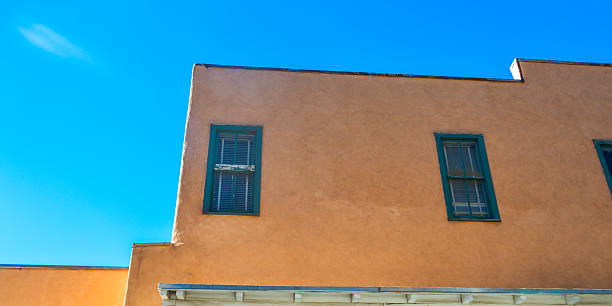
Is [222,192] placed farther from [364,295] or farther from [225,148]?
[364,295]

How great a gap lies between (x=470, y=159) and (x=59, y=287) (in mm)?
7420

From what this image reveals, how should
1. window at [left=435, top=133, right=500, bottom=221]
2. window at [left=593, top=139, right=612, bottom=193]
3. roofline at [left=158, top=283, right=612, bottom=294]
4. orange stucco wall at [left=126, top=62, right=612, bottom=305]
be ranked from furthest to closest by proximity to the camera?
window at [left=593, top=139, right=612, bottom=193], window at [left=435, top=133, right=500, bottom=221], orange stucco wall at [left=126, top=62, right=612, bottom=305], roofline at [left=158, top=283, right=612, bottom=294]

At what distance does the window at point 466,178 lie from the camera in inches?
382

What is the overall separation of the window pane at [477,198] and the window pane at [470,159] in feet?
0.57

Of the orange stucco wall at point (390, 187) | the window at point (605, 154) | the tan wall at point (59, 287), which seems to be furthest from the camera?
the window at point (605, 154)

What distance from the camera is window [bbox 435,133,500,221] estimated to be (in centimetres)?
970

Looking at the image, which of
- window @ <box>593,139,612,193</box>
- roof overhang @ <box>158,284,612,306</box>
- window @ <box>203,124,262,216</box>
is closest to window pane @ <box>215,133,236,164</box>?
window @ <box>203,124,262,216</box>

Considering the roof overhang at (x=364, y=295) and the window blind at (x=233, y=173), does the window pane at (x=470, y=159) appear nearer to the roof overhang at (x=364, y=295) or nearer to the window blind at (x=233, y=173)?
the roof overhang at (x=364, y=295)

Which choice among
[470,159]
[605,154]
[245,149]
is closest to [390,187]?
[470,159]

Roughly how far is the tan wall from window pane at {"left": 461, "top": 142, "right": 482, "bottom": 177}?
6.30 metres

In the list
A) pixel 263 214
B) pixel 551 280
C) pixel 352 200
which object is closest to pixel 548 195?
pixel 551 280

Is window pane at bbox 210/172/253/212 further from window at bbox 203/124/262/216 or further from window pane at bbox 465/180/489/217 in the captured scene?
window pane at bbox 465/180/489/217

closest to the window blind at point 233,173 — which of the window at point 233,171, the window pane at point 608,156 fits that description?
the window at point 233,171

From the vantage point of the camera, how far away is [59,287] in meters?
9.46
